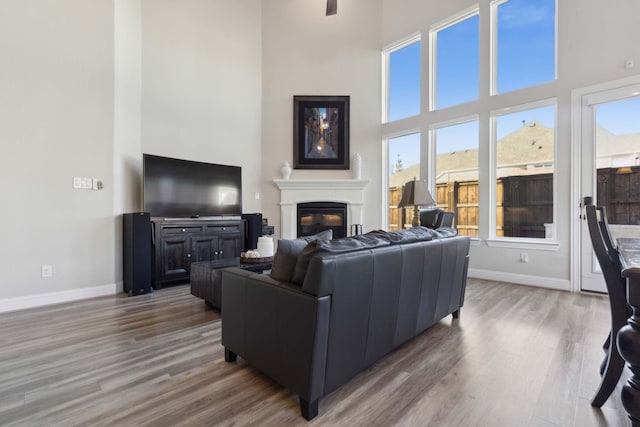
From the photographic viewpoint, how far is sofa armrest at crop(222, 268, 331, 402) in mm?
1331

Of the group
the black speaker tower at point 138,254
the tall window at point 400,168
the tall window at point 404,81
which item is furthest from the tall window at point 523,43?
the black speaker tower at point 138,254

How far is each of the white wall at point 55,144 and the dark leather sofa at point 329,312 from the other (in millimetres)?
2493

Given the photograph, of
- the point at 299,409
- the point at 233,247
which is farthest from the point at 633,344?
the point at 233,247

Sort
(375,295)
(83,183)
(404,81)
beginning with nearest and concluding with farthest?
(375,295) → (83,183) → (404,81)

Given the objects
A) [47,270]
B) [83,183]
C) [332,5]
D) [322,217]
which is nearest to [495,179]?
[322,217]

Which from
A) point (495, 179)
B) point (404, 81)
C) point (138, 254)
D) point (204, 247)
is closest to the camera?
point (138, 254)

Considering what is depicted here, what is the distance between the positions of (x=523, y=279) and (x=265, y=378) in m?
3.82

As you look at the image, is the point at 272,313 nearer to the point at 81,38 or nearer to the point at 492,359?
the point at 492,359

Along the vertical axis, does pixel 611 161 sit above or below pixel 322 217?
above

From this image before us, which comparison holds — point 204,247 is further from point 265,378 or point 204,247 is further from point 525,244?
point 525,244

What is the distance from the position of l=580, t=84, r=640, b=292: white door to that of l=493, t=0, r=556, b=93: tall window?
30.0 inches

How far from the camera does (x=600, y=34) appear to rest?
11.3 feet

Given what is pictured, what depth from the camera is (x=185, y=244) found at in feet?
12.7

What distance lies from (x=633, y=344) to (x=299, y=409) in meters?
1.35
